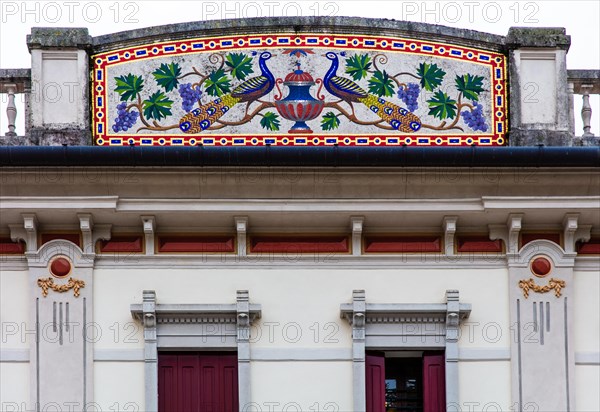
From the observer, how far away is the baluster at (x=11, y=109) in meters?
20.8

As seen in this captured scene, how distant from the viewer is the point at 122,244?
68.4ft

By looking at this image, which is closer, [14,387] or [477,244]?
[14,387]

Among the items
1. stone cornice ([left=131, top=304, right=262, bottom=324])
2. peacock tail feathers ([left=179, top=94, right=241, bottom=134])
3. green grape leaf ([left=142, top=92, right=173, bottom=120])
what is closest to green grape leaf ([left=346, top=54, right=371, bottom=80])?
peacock tail feathers ([left=179, top=94, right=241, bottom=134])

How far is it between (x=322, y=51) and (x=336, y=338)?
3.74 meters

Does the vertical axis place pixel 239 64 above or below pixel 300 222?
above

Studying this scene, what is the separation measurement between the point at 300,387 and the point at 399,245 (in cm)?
222

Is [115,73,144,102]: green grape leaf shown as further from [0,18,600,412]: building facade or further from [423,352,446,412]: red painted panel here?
[423,352,446,412]: red painted panel

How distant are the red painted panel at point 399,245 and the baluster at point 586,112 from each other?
234 centimetres

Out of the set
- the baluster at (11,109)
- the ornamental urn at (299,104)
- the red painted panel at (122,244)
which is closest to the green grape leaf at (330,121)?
the ornamental urn at (299,104)

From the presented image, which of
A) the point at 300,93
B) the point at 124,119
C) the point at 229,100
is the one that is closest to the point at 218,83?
the point at 229,100

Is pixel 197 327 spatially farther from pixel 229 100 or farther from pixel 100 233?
pixel 229 100

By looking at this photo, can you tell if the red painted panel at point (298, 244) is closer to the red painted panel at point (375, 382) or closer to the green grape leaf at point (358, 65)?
the red painted panel at point (375, 382)

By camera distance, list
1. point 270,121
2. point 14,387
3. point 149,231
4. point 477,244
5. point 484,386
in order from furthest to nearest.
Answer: point 270,121, point 477,244, point 149,231, point 484,386, point 14,387

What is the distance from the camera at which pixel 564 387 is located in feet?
66.8
